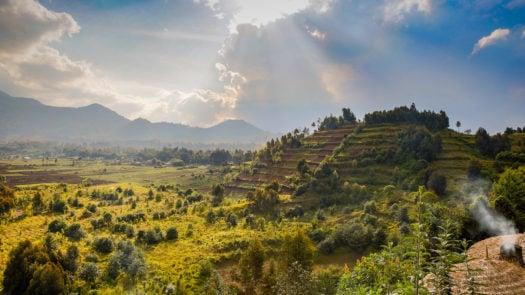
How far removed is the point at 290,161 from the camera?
4232 inches

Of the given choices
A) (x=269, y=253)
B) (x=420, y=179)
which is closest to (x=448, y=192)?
(x=420, y=179)

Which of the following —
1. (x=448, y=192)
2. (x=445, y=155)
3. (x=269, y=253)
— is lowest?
(x=269, y=253)

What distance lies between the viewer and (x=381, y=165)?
8494 cm

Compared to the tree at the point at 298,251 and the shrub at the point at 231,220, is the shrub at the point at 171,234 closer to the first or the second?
the shrub at the point at 231,220

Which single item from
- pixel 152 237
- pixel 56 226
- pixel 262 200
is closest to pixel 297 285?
pixel 152 237

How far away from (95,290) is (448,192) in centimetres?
6369

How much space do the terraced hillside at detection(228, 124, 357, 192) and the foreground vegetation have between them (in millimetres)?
749

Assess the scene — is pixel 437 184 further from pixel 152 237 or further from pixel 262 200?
pixel 152 237

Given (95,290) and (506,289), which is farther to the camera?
(95,290)

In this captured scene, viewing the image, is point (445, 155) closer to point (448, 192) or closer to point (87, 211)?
point (448, 192)

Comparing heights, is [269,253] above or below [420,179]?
below

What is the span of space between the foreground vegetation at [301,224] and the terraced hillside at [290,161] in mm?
749

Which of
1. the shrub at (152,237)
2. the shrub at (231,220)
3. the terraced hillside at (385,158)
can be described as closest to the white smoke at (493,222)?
the terraced hillside at (385,158)

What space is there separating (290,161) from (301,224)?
5119 centimetres
